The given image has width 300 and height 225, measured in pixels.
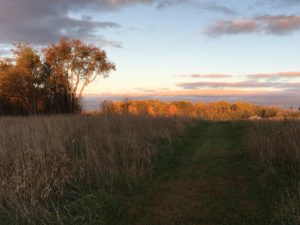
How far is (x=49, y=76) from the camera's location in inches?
1289

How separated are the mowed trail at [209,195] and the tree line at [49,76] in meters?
25.0

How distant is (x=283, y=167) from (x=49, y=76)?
2880 cm

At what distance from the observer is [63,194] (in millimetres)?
5582

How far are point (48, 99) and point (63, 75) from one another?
9.17 ft

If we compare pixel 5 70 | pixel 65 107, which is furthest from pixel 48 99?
pixel 5 70

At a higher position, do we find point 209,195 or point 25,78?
point 25,78

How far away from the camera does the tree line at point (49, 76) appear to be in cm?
3102

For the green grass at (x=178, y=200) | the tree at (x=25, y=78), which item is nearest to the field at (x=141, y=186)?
the green grass at (x=178, y=200)

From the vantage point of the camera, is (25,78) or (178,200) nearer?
(178,200)

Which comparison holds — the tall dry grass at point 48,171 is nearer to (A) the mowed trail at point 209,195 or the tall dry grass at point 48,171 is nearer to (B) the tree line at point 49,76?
(A) the mowed trail at point 209,195

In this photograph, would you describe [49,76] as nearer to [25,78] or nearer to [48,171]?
[25,78]

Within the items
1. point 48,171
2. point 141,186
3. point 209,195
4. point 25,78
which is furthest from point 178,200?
point 25,78

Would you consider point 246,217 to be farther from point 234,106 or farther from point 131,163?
point 234,106

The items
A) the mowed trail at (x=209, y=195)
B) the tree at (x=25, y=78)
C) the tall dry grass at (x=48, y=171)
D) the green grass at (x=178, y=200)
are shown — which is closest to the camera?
the tall dry grass at (x=48, y=171)
